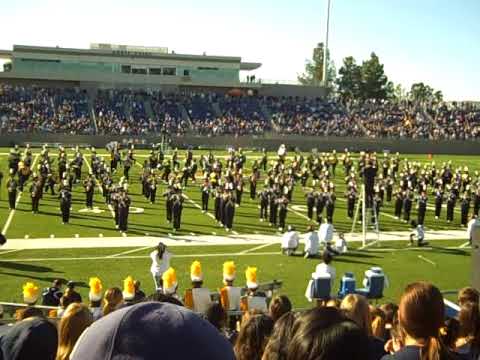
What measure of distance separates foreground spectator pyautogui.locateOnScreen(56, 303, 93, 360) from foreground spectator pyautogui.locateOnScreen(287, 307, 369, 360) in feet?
5.65

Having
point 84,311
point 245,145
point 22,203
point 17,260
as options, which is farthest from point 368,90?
point 84,311

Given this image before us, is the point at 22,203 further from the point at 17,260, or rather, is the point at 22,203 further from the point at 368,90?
the point at 368,90

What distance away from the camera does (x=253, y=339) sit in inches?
128

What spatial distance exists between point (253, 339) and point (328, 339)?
1677 millimetres

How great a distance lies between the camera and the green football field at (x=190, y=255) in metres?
13.1

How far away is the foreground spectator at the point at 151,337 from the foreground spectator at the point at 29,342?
4.25 ft

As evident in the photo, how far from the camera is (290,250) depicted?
51.5 feet

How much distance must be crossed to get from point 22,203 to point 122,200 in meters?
6.25

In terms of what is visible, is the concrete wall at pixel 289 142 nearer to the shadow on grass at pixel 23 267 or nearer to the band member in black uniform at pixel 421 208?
the band member in black uniform at pixel 421 208

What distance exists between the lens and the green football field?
517 inches

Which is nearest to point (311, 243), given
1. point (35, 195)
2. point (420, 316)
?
point (35, 195)

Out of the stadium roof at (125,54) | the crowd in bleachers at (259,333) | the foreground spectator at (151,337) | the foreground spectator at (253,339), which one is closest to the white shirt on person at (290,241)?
the crowd in bleachers at (259,333)

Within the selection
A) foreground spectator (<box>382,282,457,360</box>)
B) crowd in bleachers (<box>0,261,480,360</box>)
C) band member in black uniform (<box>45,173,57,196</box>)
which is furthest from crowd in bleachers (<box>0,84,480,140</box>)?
foreground spectator (<box>382,282,457,360</box>)

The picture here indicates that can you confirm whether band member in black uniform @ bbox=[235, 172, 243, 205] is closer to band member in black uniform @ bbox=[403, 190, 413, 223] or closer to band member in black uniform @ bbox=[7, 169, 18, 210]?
band member in black uniform @ bbox=[403, 190, 413, 223]
